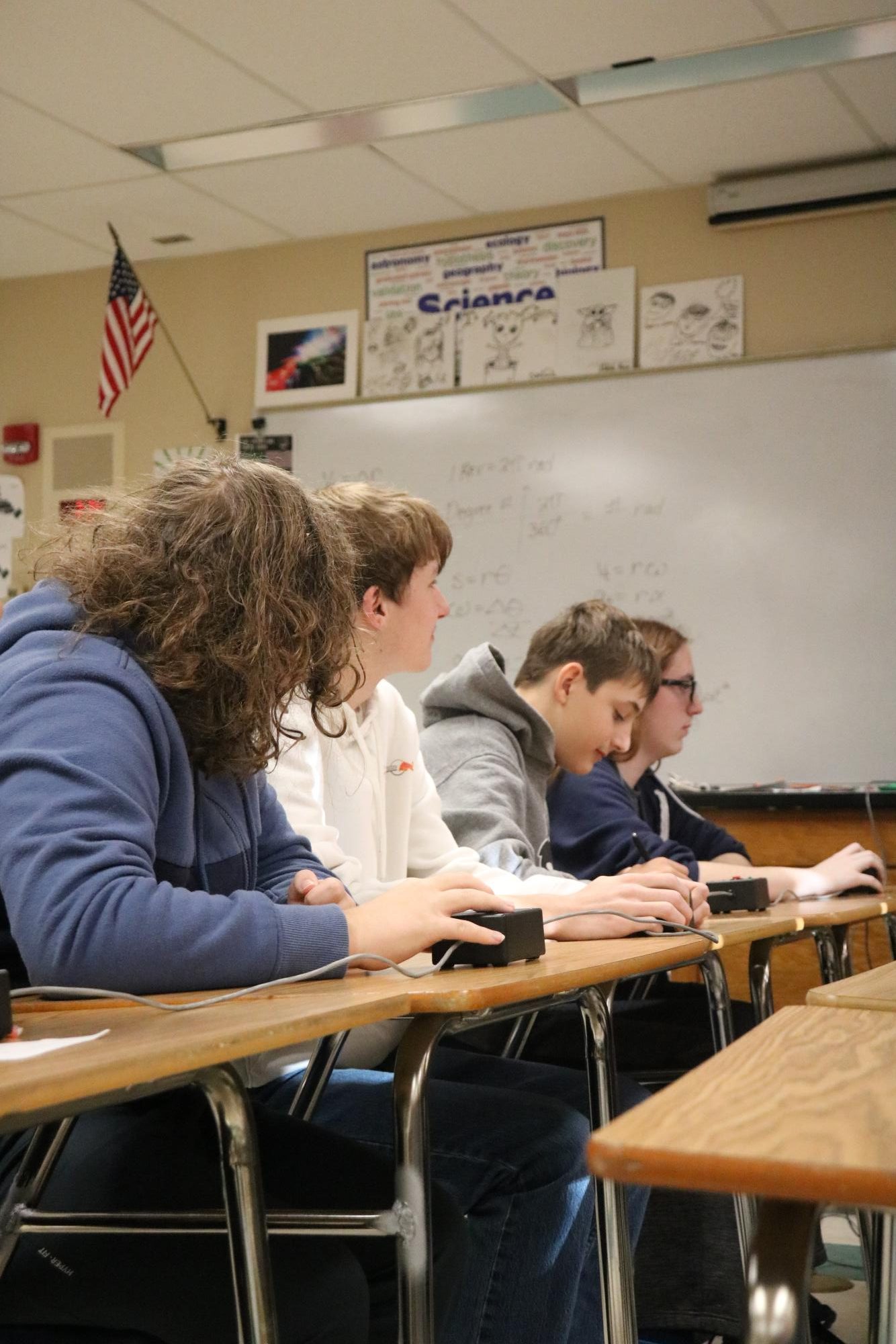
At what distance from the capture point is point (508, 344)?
4.74 meters

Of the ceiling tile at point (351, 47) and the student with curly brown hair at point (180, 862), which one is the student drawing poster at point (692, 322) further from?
the student with curly brown hair at point (180, 862)

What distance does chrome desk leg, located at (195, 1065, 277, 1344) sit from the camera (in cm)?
95

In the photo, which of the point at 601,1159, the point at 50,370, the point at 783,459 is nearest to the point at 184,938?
the point at 601,1159

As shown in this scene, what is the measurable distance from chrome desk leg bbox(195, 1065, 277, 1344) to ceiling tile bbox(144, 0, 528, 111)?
3.00 metres

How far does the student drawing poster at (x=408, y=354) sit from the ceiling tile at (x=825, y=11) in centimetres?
167

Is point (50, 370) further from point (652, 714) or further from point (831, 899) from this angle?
point (831, 899)

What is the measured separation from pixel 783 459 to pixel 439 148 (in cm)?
135

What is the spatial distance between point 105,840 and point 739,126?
3.51 meters

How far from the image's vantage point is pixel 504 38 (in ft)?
11.6

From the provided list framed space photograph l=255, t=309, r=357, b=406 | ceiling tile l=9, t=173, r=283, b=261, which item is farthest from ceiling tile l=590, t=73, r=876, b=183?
ceiling tile l=9, t=173, r=283, b=261

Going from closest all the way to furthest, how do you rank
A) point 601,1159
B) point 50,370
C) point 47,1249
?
point 601,1159, point 47,1249, point 50,370

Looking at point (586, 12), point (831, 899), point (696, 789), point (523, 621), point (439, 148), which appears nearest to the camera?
point (831, 899)

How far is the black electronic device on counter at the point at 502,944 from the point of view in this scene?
125 cm

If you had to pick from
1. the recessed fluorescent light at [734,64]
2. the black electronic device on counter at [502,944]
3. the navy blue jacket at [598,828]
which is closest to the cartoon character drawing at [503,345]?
the recessed fluorescent light at [734,64]
